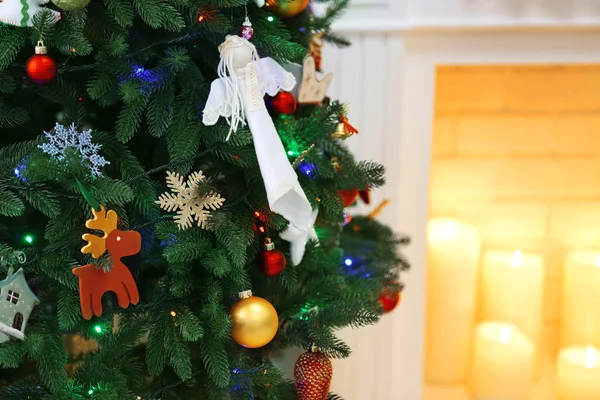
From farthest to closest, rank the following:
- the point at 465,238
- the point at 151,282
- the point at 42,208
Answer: the point at 465,238
the point at 151,282
the point at 42,208

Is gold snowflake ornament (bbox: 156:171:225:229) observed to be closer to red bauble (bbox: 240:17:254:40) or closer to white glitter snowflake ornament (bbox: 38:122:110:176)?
white glitter snowflake ornament (bbox: 38:122:110:176)

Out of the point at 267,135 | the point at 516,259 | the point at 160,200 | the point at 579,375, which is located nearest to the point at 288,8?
the point at 267,135

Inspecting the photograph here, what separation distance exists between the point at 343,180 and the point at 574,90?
0.99 meters

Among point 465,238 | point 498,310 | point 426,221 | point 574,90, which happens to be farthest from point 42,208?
point 574,90

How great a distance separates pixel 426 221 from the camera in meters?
1.44

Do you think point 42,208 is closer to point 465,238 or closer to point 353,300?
point 353,300

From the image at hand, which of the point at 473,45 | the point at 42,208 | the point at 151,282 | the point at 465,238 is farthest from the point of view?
the point at 465,238

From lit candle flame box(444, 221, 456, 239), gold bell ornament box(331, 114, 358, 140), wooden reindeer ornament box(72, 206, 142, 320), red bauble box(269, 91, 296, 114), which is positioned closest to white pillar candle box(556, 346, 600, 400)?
lit candle flame box(444, 221, 456, 239)

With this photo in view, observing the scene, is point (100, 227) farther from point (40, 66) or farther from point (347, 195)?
point (347, 195)

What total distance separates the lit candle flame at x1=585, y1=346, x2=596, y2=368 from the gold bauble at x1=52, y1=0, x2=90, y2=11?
1.37 metres

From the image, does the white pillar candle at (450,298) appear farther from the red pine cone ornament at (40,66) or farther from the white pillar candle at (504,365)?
the red pine cone ornament at (40,66)

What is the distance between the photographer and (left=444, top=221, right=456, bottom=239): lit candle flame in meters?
1.55

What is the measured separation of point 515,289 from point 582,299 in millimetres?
190

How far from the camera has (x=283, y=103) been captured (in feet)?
2.83
